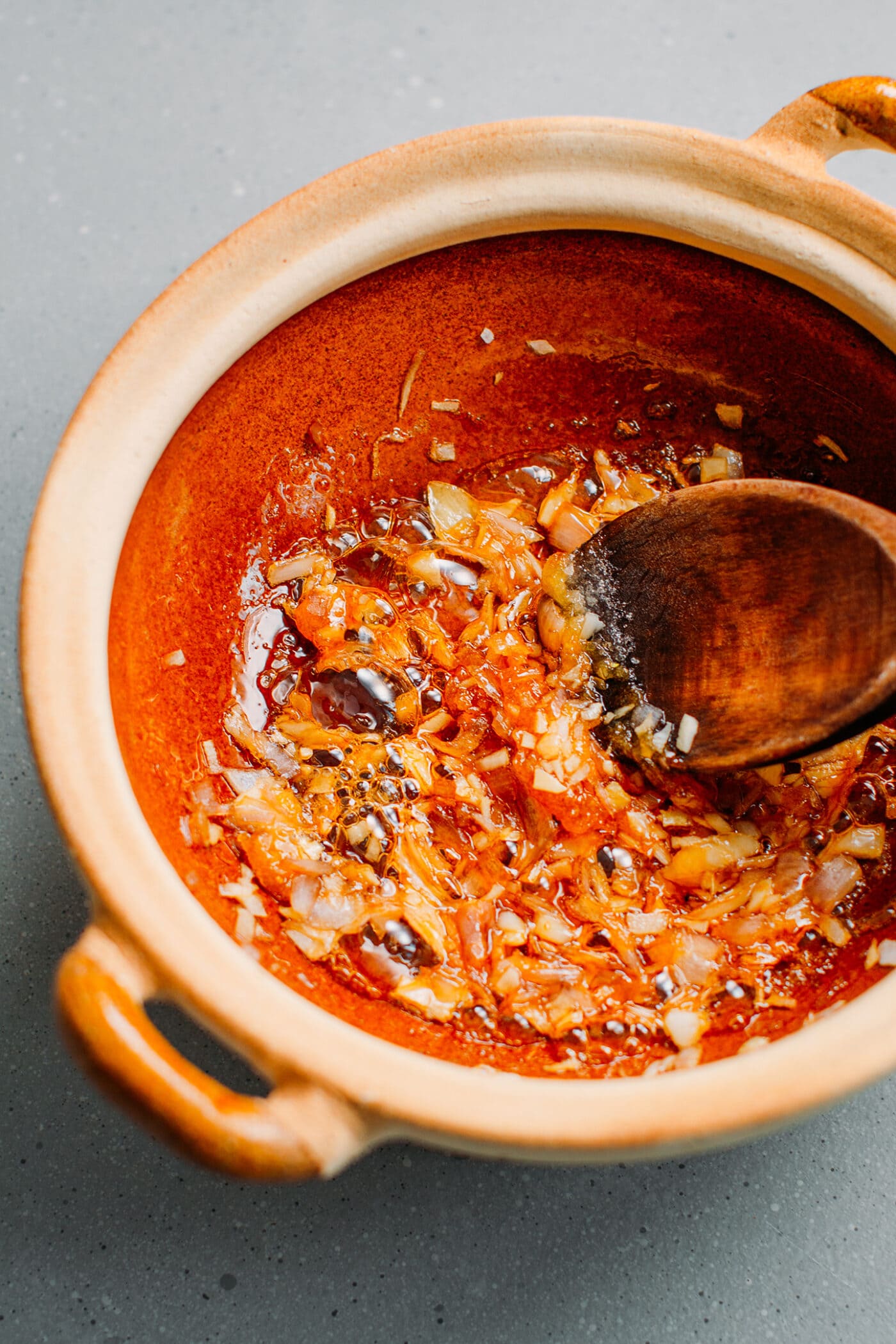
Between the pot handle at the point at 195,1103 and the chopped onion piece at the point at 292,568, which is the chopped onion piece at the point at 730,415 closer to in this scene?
the chopped onion piece at the point at 292,568

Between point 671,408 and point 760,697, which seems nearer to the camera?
point 760,697

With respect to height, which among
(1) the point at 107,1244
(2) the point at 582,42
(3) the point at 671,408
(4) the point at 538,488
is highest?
(2) the point at 582,42

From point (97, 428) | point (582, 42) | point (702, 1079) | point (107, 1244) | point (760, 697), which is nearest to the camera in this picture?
point (702, 1079)

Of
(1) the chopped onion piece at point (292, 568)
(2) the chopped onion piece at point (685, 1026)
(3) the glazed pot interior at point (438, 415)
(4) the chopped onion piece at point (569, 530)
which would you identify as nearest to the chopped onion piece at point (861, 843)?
(3) the glazed pot interior at point (438, 415)

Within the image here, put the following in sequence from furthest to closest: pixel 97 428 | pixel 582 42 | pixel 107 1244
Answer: pixel 582 42 → pixel 107 1244 → pixel 97 428

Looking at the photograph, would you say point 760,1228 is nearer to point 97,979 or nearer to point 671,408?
point 97,979

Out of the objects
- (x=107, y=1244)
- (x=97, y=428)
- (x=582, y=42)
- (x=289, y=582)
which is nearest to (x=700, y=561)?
(x=289, y=582)
